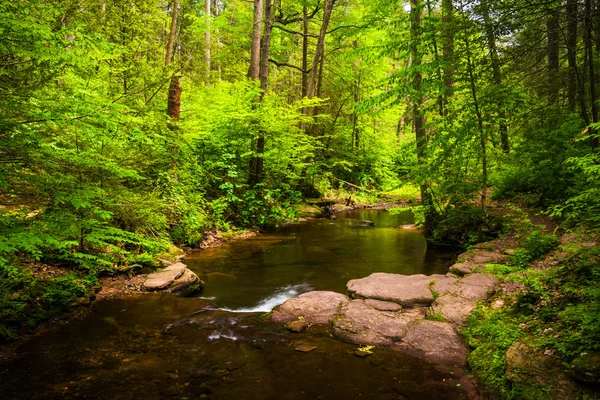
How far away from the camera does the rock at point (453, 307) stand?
4.96 meters

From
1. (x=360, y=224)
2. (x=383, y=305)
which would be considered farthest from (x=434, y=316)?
(x=360, y=224)

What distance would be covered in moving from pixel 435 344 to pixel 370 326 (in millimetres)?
939

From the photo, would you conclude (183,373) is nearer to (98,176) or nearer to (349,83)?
(98,176)

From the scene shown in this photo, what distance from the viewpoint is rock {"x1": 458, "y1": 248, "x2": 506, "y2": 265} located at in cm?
688

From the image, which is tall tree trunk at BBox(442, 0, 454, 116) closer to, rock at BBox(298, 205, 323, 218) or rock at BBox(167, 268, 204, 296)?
rock at BBox(167, 268, 204, 296)

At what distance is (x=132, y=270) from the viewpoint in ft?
24.0

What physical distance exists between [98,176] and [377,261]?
698 centimetres

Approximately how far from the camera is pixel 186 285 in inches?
276

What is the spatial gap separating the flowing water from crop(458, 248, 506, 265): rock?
9.07ft

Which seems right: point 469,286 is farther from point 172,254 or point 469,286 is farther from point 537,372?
point 172,254

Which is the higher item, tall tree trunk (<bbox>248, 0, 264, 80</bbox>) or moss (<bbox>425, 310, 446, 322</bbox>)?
tall tree trunk (<bbox>248, 0, 264, 80</bbox>)

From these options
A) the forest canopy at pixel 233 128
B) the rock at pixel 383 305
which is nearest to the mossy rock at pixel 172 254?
the forest canopy at pixel 233 128

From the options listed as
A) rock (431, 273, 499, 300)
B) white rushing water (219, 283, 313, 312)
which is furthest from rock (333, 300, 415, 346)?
white rushing water (219, 283, 313, 312)

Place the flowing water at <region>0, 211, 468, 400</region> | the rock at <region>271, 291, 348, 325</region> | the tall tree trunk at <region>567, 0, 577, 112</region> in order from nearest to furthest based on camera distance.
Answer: the flowing water at <region>0, 211, 468, 400</region>
the rock at <region>271, 291, 348, 325</region>
the tall tree trunk at <region>567, 0, 577, 112</region>
